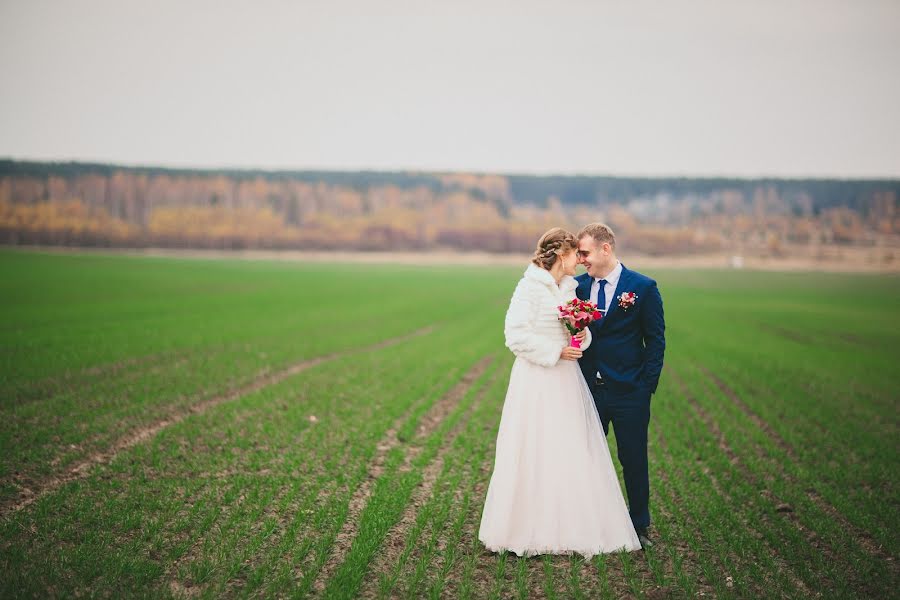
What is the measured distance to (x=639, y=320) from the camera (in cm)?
552

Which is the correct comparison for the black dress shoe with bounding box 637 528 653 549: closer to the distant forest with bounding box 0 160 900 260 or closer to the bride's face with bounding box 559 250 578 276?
the bride's face with bounding box 559 250 578 276

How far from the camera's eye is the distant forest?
14062 cm

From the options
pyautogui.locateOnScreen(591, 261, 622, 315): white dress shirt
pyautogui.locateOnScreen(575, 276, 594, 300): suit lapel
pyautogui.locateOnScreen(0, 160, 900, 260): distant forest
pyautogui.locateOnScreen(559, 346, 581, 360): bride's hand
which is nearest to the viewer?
pyautogui.locateOnScreen(559, 346, 581, 360): bride's hand

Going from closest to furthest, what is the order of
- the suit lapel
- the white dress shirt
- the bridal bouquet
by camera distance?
Answer: 1. the bridal bouquet
2. the white dress shirt
3. the suit lapel

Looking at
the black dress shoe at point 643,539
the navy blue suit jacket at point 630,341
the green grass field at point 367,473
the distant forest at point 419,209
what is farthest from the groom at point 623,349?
the distant forest at point 419,209

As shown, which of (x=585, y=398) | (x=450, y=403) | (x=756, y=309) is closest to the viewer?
(x=585, y=398)

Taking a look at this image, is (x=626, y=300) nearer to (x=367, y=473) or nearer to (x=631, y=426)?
(x=631, y=426)

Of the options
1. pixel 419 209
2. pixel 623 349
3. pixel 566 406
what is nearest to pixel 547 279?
pixel 623 349

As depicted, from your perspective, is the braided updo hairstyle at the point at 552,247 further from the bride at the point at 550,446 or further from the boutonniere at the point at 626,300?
the boutonniere at the point at 626,300

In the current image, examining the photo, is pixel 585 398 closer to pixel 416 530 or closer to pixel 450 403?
pixel 416 530

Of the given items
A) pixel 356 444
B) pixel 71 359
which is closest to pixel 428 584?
pixel 356 444

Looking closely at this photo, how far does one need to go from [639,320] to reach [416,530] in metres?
3.02

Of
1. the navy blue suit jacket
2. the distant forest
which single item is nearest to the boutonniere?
the navy blue suit jacket

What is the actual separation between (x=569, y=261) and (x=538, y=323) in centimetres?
63
